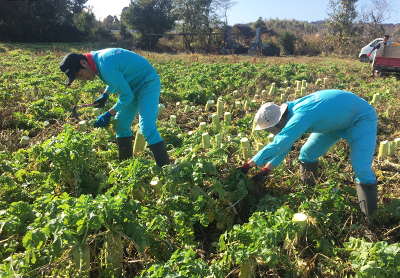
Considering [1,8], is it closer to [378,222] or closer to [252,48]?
[252,48]

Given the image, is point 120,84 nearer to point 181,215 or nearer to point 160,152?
point 160,152

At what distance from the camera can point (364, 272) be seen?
1.66 meters

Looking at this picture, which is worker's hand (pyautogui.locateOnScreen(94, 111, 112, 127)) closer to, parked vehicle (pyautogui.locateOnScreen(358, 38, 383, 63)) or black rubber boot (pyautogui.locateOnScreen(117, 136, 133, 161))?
black rubber boot (pyautogui.locateOnScreen(117, 136, 133, 161))

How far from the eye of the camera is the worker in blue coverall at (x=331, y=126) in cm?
252

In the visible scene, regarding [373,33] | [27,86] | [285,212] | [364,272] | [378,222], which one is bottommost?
[378,222]

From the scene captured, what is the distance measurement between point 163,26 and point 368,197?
90.6 ft

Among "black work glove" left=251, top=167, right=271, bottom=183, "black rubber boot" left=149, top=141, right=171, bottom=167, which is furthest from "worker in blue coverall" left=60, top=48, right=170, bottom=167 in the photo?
"black work glove" left=251, top=167, right=271, bottom=183

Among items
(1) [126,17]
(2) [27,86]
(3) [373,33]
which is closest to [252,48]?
(3) [373,33]

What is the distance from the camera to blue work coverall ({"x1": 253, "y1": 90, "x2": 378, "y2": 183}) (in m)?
2.50

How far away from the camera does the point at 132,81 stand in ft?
10.7

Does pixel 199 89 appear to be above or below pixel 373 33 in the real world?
below

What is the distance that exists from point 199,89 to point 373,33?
2078 cm

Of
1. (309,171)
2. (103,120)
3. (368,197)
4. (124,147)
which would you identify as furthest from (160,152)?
Result: (368,197)

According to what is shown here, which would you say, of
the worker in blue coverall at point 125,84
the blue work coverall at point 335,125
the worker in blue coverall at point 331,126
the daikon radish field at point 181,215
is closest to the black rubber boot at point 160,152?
the worker in blue coverall at point 125,84
